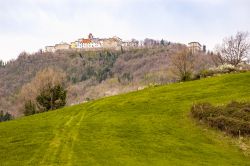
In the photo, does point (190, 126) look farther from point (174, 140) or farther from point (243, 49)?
point (243, 49)

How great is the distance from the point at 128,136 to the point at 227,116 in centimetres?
1060

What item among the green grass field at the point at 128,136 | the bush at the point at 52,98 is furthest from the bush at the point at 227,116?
the bush at the point at 52,98

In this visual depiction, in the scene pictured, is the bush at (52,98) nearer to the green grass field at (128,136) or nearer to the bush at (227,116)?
the green grass field at (128,136)

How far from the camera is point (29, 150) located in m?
32.7

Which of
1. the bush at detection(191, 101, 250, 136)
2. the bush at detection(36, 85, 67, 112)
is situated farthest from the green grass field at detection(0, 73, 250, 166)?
the bush at detection(36, 85, 67, 112)

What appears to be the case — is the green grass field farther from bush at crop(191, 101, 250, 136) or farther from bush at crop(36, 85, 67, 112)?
bush at crop(36, 85, 67, 112)

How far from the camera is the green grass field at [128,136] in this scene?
30906mm

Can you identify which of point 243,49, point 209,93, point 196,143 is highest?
point 243,49

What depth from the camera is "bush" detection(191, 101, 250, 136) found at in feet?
129

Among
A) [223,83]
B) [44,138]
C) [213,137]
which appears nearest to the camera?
[44,138]

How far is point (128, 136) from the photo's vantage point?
37406 mm

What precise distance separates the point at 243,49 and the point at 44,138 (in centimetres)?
8312

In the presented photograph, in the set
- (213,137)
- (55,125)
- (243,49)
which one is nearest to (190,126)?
(213,137)

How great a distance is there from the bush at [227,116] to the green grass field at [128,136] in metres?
0.89
